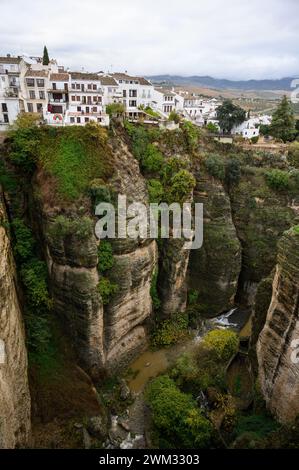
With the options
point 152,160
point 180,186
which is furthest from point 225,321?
point 152,160

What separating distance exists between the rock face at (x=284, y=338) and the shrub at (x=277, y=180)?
16786mm

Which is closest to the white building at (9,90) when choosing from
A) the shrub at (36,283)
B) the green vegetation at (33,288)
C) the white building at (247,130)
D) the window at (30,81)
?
the window at (30,81)

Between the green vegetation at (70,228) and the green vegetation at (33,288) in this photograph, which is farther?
the green vegetation at (33,288)

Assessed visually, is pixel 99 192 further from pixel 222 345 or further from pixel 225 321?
pixel 225 321

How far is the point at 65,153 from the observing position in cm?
2600

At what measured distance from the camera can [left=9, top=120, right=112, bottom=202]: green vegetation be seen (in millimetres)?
24812

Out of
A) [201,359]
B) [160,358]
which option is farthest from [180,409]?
[160,358]

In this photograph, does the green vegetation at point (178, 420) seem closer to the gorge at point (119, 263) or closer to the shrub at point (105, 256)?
the gorge at point (119, 263)

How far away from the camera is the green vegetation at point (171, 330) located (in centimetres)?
2925

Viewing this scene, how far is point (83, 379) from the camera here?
24.4 meters

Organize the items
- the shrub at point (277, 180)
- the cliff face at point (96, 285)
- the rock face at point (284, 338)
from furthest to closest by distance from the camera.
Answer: the shrub at point (277, 180) → the cliff face at point (96, 285) → the rock face at point (284, 338)

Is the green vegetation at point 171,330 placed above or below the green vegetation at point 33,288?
below

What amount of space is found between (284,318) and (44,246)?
17.5 meters
